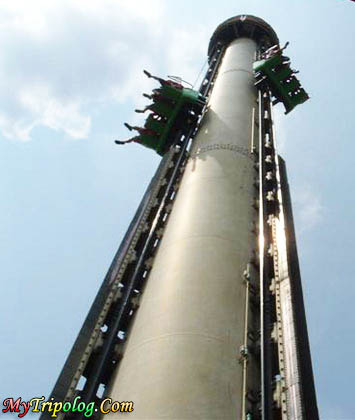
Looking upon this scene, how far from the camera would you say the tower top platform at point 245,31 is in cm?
2580

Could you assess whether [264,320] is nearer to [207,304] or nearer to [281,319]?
[281,319]

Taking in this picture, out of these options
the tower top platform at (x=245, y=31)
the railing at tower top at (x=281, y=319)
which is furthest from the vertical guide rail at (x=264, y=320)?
the tower top platform at (x=245, y=31)

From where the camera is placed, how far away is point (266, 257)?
9938mm

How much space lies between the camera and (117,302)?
404 inches

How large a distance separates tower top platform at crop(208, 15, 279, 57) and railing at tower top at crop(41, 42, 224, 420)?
47.7 feet

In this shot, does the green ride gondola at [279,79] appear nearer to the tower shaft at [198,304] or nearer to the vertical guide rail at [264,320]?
the tower shaft at [198,304]

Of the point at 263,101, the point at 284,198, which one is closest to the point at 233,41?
the point at 263,101

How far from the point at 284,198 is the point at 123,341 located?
597cm

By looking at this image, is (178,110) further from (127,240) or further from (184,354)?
(184,354)

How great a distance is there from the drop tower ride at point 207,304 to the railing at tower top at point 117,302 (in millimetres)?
27

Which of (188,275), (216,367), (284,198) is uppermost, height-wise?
(284,198)

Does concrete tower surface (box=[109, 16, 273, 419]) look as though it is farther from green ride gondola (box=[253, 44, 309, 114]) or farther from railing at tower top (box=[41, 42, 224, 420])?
green ride gondola (box=[253, 44, 309, 114])

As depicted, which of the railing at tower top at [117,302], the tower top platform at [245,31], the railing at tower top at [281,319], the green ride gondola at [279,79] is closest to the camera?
the railing at tower top at [281,319]

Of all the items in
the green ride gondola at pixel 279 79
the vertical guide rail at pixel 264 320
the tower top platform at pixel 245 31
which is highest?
the tower top platform at pixel 245 31
